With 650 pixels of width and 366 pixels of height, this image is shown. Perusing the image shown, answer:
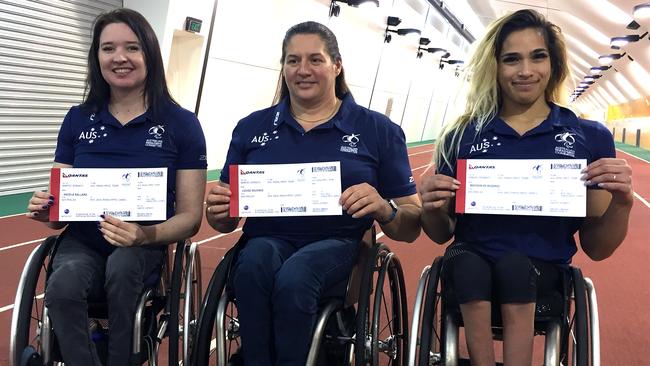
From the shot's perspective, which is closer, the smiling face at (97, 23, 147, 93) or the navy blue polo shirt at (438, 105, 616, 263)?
the navy blue polo shirt at (438, 105, 616, 263)

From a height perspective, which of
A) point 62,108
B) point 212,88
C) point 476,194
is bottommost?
point 476,194

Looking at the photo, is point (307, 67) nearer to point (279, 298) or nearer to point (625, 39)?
point (279, 298)

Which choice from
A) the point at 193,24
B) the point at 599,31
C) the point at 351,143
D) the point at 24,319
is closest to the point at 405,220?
the point at 351,143

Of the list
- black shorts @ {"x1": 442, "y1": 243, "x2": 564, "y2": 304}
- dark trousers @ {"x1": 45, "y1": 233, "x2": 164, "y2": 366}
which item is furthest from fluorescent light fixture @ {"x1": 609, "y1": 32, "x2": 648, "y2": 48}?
dark trousers @ {"x1": 45, "y1": 233, "x2": 164, "y2": 366}

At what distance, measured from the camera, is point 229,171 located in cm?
212

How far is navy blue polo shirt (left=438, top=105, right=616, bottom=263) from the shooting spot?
1.92 m

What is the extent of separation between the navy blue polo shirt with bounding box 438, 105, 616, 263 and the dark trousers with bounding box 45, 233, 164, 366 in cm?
112

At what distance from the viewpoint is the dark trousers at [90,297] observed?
6.27 ft

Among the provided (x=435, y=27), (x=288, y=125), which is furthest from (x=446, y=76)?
(x=288, y=125)

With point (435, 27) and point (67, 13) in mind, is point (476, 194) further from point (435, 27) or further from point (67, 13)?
point (435, 27)

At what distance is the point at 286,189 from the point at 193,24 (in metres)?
7.37

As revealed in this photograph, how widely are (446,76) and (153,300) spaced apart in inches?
1101

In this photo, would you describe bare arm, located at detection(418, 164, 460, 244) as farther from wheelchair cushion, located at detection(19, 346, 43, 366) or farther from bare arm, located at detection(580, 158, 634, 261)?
wheelchair cushion, located at detection(19, 346, 43, 366)

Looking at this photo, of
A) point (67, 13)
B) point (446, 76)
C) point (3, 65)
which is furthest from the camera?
point (446, 76)
